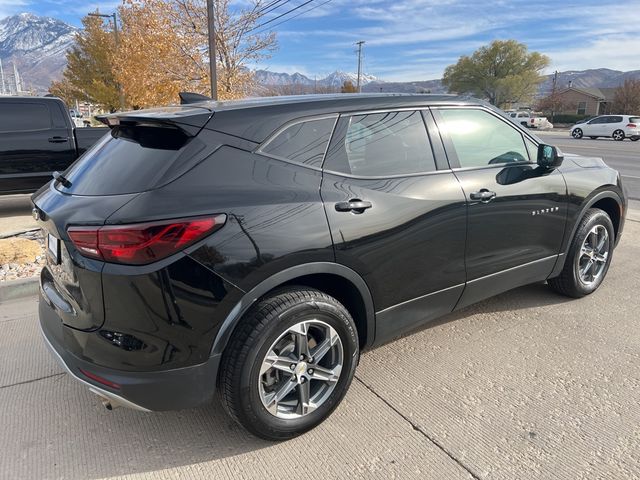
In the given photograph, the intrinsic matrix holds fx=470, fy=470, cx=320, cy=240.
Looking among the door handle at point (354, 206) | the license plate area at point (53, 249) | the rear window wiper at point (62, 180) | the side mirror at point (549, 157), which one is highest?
the side mirror at point (549, 157)

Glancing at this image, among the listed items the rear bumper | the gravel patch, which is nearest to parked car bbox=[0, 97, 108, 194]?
the gravel patch

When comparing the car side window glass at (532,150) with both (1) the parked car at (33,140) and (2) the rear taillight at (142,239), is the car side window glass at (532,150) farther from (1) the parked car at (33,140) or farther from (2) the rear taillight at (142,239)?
(1) the parked car at (33,140)

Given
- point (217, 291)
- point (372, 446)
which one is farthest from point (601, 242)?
point (217, 291)

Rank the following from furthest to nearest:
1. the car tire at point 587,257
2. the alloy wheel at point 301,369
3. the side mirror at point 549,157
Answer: the car tire at point 587,257 → the side mirror at point 549,157 → the alloy wheel at point 301,369

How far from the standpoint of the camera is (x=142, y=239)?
196cm

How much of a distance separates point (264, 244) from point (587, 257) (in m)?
3.18

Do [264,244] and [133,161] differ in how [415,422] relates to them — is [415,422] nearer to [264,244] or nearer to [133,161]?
[264,244]

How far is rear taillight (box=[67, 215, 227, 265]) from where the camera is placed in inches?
77.4

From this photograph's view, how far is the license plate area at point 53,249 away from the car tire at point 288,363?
0.96m

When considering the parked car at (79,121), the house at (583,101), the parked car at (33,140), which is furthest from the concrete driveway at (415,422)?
the house at (583,101)

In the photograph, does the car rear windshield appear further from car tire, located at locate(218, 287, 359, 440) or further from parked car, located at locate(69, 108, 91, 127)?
parked car, located at locate(69, 108, 91, 127)

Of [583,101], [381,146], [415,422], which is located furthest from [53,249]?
[583,101]

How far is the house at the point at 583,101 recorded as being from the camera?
70.8m

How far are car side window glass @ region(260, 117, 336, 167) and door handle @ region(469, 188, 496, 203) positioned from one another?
1082mm
